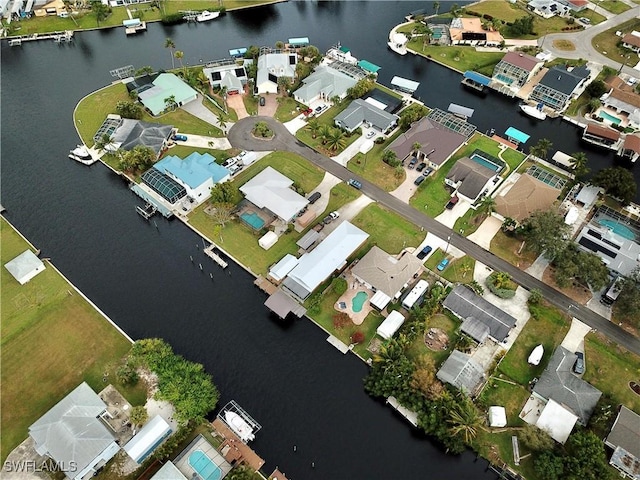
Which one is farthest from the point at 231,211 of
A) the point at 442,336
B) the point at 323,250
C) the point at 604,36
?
the point at 604,36

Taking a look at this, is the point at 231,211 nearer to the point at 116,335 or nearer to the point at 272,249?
the point at 272,249

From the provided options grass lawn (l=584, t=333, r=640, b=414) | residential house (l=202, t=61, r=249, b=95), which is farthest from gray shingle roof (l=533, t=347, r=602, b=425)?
residential house (l=202, t=61, r=249, b=95)

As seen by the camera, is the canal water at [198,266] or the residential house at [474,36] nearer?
the canal water at [198,266]

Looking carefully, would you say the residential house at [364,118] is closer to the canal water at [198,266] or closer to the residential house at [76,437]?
the canal water at [198,266]

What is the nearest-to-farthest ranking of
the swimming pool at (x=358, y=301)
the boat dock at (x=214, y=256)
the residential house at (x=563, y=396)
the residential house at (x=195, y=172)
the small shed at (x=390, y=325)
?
the residential house at (x=563, y=396)
the small shed at (x=390, y=325)
the swimming pool at (x=358, y=301)
the boat dock at (x=214, y=256)
the residential house at (x=195, y=172)

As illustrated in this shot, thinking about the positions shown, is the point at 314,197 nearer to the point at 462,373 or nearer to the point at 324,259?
the point at 324,259

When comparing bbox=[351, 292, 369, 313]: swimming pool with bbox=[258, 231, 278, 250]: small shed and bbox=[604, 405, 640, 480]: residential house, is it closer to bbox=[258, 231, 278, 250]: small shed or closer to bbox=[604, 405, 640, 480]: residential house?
bbox=[258, 231, 278, 250]: small shed

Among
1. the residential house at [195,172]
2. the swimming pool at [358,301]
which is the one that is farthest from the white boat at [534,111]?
the residential house at [195,172]
